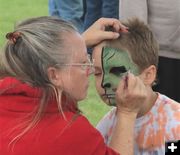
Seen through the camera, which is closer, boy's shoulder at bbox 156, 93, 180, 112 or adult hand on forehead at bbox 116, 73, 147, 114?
adult hand on forehead at bbox 116, 73, 147, 114

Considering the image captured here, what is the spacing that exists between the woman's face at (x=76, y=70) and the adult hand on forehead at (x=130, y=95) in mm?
197

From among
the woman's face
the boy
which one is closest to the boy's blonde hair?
the boy

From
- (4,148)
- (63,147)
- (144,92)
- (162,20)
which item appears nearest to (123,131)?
(144,92)

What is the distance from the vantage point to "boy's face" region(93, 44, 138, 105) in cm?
296

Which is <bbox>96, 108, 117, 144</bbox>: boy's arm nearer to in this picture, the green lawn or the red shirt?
the red shirt

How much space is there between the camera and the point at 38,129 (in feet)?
7.58

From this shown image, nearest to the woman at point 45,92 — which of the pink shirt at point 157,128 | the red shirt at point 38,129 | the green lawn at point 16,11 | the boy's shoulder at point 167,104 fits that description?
the red shirt at point 38,129

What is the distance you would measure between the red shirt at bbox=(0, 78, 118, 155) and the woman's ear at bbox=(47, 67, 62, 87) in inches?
3.3

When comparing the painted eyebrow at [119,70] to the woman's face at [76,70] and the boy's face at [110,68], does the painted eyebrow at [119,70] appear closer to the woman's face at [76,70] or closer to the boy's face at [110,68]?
the boy's face at [110,68]

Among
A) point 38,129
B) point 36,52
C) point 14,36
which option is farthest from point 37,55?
point 38,129

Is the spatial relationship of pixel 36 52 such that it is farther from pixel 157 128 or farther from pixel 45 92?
pixel 157 128

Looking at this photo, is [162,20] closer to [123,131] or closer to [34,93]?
[123,131]

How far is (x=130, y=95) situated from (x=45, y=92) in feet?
1.41

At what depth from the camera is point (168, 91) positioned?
4.04m
